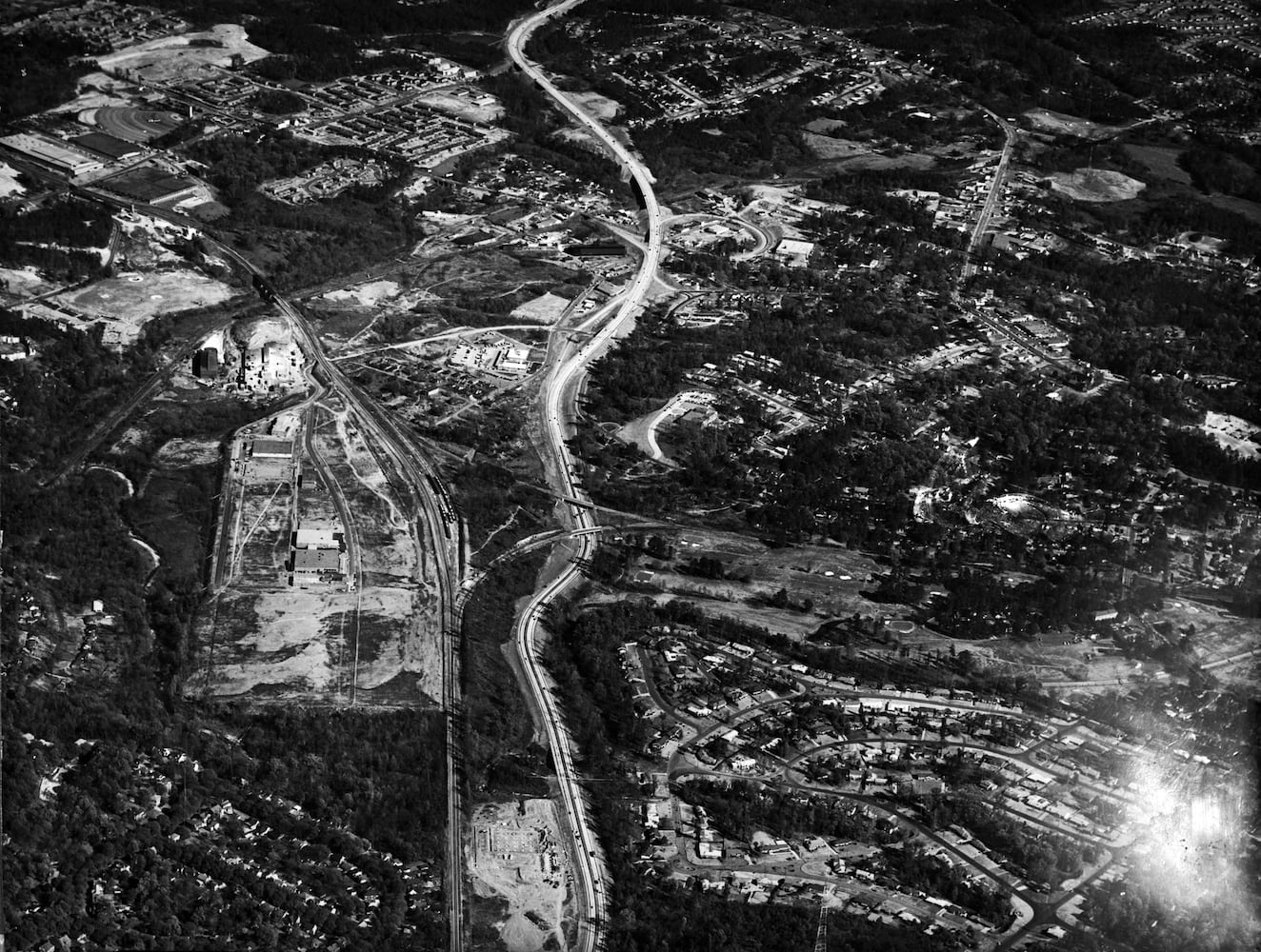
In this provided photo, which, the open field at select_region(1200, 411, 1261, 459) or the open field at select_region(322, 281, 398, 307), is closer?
the open field at select_region(1200, 411, 1261, 459)

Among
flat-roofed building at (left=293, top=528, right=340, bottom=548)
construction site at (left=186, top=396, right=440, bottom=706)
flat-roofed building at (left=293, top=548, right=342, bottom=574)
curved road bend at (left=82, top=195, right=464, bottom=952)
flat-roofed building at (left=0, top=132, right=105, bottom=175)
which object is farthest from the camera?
flat-roofed building at (left=0, top=132, right=105, bottom=175)

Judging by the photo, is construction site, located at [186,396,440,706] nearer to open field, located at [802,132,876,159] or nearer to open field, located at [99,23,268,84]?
open field, located at [99,23,268,84]

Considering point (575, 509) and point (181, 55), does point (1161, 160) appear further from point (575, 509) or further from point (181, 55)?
point (181, 55)

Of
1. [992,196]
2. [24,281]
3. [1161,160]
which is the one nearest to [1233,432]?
[992,196]

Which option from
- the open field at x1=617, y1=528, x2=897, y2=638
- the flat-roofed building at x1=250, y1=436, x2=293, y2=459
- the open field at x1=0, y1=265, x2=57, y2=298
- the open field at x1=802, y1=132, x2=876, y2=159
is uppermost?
the open field at x1=617, y1=528, x2=897, y2=638

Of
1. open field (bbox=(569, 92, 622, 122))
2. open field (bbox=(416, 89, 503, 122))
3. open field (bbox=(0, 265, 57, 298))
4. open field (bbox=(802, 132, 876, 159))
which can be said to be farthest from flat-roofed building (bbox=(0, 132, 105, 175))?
open field (bbox=(802, 132, 876, 159))

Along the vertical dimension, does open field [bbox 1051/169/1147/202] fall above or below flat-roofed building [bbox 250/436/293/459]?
below
